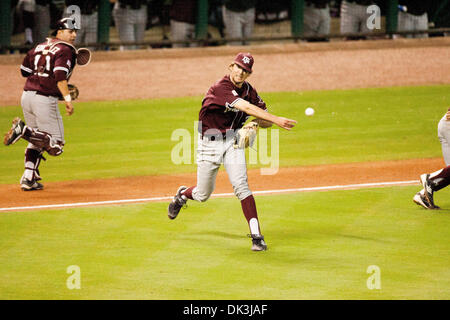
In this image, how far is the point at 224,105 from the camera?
812 centimetres

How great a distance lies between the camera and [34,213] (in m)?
10.0

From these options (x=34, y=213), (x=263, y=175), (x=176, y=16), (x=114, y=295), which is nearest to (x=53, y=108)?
(x=34, y=213)

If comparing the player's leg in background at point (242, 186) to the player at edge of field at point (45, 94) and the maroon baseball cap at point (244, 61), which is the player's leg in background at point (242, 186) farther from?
the player at edge of field at point (45, 94)

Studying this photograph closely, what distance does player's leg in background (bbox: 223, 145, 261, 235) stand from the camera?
8.10 metres

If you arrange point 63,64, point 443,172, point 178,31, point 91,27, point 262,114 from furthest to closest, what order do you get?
point 178,31 → point 91,27 → point 63,64 → point 443,172 → point 262,114

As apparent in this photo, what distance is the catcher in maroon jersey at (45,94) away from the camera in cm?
1079

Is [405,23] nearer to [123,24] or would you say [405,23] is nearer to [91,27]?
[123,24]

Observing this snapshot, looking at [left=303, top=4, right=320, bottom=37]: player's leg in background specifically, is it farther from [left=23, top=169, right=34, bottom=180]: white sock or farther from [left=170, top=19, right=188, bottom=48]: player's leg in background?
[left=23, top=169, right=34, bottom=180]: white sock

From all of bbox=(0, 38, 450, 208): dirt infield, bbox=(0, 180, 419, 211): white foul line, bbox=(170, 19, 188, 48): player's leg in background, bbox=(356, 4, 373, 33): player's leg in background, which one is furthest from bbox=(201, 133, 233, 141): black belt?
bbox=(356, 4, 373, 33): player's leg in background

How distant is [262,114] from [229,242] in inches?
57.0

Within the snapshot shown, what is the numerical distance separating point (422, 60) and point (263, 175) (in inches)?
371

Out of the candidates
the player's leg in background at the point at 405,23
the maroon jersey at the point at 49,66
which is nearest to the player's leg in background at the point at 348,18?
the player's leg in background at the point at 405,23

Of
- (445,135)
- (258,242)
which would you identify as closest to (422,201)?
(445,135)

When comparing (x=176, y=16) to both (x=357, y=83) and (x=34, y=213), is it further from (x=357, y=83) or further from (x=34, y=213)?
(x=34, y=213)
